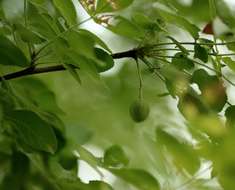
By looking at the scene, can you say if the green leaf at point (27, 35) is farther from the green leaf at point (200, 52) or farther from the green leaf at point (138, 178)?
the green leaf at point (138, 178)

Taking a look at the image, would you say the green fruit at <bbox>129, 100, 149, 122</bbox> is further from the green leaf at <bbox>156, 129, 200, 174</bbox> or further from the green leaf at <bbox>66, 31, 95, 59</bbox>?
the green leaf at <bbox>66, 31, 95, 59</bbox>

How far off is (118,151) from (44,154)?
17cm

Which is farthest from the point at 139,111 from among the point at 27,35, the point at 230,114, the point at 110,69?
the point at 27,35

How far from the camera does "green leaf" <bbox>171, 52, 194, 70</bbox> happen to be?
126 cm

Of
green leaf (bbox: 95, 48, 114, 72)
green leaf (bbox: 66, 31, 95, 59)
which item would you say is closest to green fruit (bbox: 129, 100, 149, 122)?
green leaf (bbox: 95, 48, 114, 72)

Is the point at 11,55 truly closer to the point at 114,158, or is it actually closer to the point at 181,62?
the point at 181,62

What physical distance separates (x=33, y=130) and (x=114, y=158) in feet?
1.15

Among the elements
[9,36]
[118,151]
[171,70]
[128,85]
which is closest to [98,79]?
[171,70]

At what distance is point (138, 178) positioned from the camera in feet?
5.15

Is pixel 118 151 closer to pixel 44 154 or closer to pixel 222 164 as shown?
pixel 44 154

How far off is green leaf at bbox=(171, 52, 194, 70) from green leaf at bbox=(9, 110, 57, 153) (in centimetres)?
27

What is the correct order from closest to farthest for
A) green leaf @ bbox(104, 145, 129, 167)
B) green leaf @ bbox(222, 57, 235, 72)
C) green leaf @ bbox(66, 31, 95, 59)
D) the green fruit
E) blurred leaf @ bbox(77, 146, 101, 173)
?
green leaf @ bbox(66, 31, 95, 59)
green leaf @ bbox(222, 57, 235, 72)
the green fruit
blurred leaf @ bbox(77, 146, 101, 173)
green leaf @ bbox(104, 145, 129, 167)

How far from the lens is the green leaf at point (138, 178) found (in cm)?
155

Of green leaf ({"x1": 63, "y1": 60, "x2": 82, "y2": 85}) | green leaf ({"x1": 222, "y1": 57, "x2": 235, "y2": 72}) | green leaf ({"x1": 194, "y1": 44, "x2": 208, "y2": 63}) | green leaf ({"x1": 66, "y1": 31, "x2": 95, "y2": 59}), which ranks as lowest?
green leaf ({"x1": 63, "y1": 60, "x2": 82, "y2": 85})
